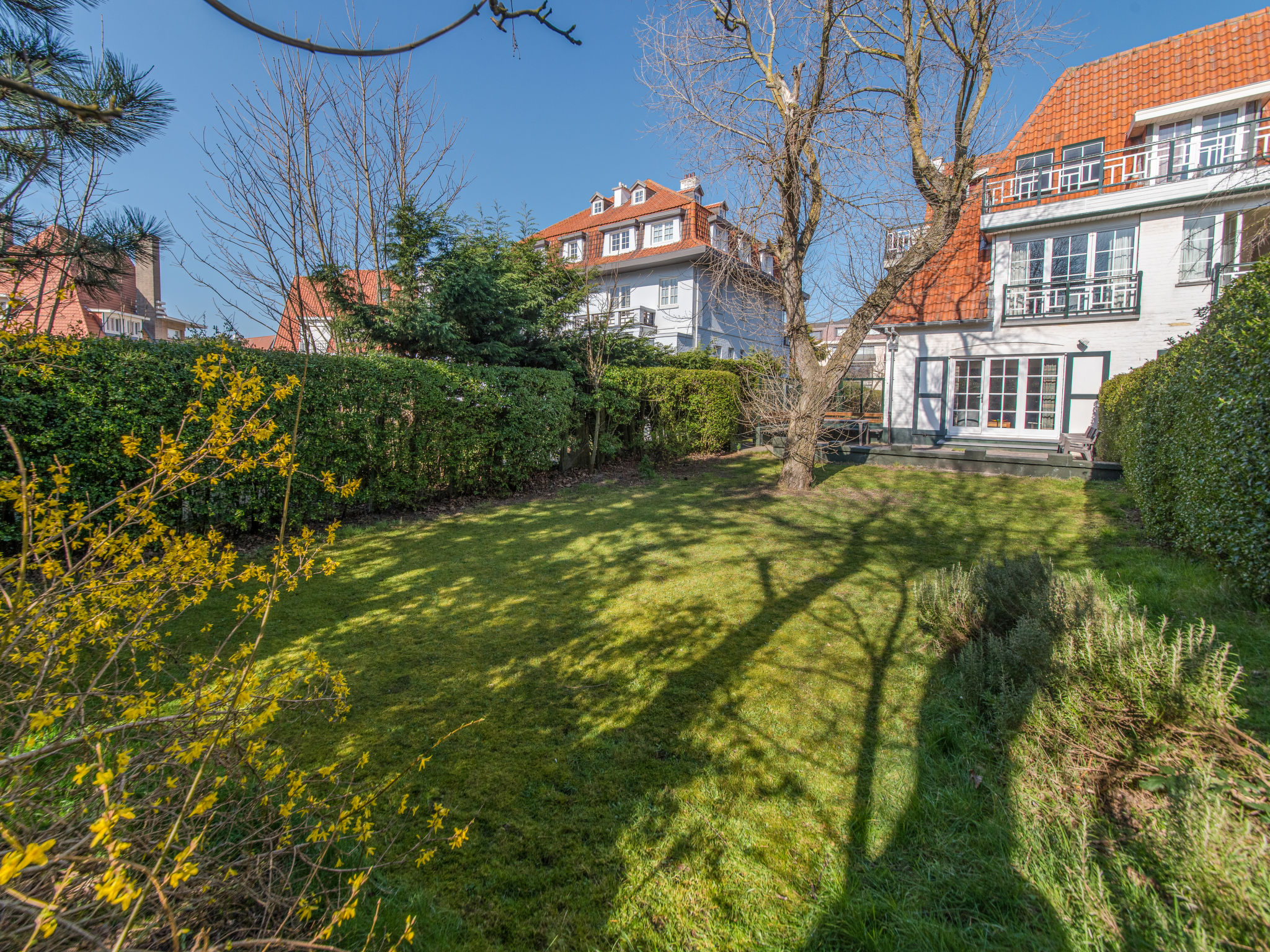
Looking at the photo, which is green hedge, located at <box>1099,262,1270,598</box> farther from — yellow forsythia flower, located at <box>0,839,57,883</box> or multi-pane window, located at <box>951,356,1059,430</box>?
multi-pane window, located at <box>951,356,1059,430</box>

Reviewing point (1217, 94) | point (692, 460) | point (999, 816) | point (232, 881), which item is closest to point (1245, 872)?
point (999, 816)

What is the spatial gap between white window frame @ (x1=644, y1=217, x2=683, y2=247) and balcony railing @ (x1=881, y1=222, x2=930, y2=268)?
10011 millimetres

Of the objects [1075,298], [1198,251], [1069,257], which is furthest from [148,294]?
[1198,251]

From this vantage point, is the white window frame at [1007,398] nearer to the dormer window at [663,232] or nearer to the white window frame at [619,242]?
the dormer window at [663,232]

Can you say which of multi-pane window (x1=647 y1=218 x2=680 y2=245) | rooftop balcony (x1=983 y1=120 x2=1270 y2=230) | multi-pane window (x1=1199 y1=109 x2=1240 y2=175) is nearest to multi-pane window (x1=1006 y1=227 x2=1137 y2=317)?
rooftop balcony (x1=983 y1=120 x2=1270 y2=230)

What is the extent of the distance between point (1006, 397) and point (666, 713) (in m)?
16.8

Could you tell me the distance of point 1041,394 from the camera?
603 inches

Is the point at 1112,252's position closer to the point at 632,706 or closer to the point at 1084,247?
the point at 1084,247

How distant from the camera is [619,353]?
47.2ft

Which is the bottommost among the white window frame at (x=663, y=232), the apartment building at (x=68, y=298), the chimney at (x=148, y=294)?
the apartment building at (x=68, y=298)

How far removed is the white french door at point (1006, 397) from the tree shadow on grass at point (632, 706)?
1043 cm

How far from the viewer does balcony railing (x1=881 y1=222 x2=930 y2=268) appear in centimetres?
1039

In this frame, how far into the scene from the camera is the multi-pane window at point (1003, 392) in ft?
51.6

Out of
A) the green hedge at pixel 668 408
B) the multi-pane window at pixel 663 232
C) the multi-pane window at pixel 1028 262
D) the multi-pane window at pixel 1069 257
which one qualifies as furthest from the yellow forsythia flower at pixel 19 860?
the multi-pane window at pixel 663 232
